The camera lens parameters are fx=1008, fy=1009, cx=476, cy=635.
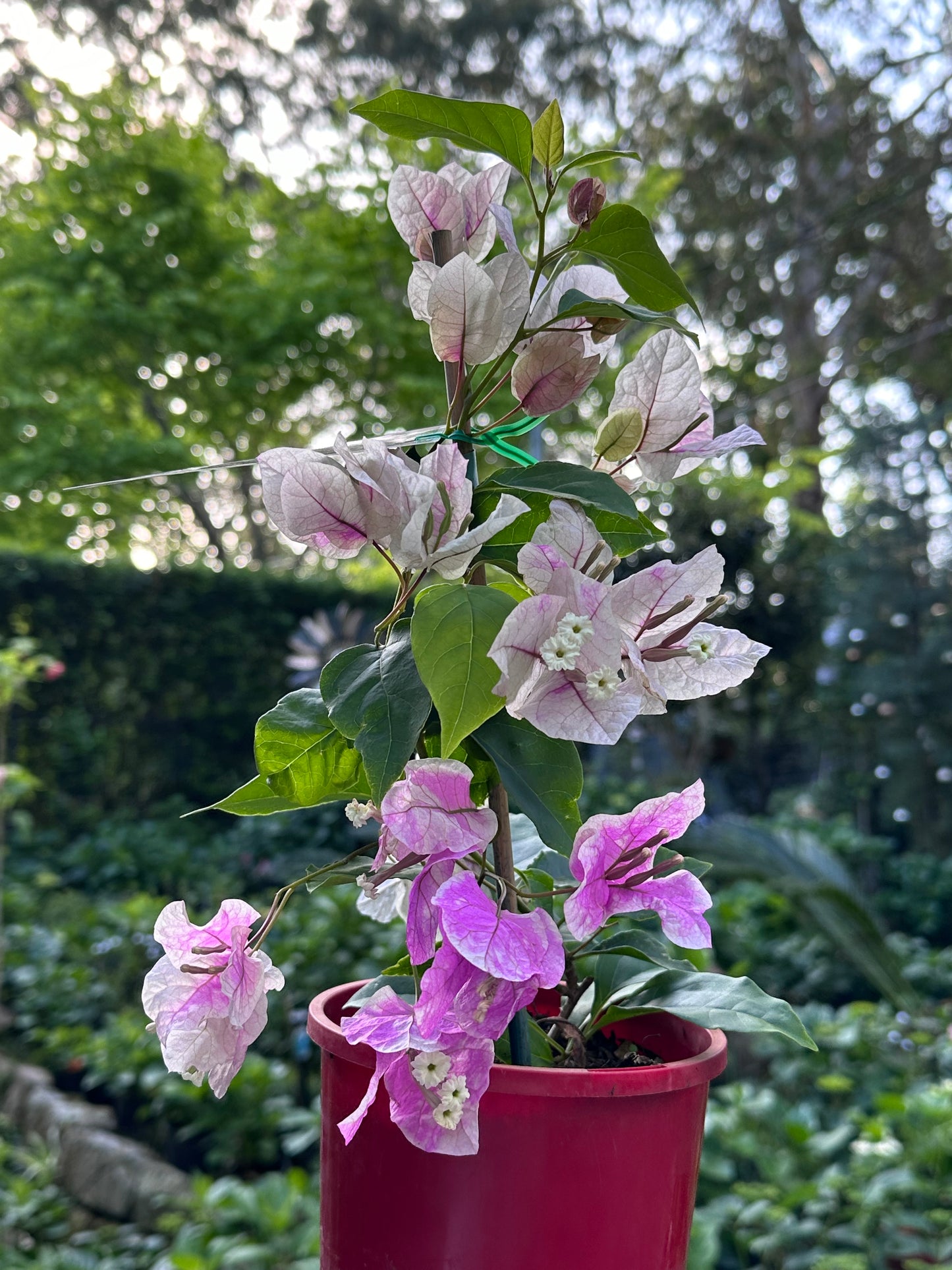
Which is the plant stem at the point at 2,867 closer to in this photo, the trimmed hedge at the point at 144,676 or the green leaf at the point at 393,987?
the trimmed hedge at the point at 144,676

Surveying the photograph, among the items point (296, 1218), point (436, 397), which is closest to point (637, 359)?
point (296, 1218)

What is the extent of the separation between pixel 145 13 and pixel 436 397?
4204mm

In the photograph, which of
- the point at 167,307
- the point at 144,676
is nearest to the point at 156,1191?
the point at 144,676

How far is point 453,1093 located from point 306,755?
0.63 feet

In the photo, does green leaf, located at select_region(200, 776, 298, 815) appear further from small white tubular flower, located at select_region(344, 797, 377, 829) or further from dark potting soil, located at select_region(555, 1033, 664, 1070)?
dark potting soil, located at select_region(555, 1033, 664, 1070)

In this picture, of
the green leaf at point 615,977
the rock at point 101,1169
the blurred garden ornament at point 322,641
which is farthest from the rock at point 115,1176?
the green leaf at point 615,977

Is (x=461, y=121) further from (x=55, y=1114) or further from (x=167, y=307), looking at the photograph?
(x=167, y=307)

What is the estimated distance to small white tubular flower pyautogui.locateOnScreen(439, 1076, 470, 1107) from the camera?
47cm

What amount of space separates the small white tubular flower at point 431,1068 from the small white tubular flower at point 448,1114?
10 millimetres

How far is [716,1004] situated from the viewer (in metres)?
0.58

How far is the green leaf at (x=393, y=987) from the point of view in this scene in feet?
2.03

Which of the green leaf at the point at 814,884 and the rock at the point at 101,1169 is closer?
the rock at the point at 101,1169

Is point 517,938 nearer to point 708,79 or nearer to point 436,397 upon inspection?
point 436,397

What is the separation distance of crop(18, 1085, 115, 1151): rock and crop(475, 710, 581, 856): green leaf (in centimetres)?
264
